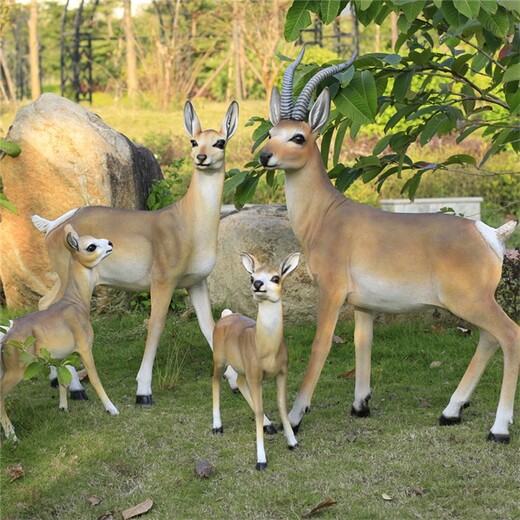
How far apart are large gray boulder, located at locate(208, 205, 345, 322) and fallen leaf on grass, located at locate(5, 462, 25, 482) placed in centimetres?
366

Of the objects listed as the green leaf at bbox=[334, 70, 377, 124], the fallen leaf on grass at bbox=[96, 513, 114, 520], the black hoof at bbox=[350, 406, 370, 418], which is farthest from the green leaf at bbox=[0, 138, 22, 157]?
the fallen leaf on grass at bbox=[96, 513, 114, 520]

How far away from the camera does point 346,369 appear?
7836mm

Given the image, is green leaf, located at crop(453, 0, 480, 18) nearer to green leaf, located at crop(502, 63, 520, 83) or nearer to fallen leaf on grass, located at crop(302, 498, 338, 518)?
green leaf, located at crop(502, 63, 520, 83)

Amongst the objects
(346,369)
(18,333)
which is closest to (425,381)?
(346,369)

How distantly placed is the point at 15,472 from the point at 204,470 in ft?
3.46

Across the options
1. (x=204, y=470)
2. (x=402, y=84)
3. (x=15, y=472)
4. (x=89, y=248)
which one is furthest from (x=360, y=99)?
(x=15, y=472)

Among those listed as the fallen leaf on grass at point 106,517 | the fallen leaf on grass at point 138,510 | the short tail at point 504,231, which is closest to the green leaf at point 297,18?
the short tail at point 504,231

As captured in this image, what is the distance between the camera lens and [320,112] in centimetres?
605

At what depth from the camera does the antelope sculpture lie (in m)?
6.81

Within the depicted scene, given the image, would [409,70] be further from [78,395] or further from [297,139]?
[78,395]

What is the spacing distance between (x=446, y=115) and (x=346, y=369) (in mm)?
2128

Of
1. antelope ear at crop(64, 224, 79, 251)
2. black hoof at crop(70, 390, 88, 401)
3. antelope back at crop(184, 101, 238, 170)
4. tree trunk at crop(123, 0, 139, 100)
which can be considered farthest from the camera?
tree trunk at crop(123, 0, 139, 100)

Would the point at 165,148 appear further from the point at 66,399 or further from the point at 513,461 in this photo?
the point at 513,461

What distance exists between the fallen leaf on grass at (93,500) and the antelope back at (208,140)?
2.42 m
